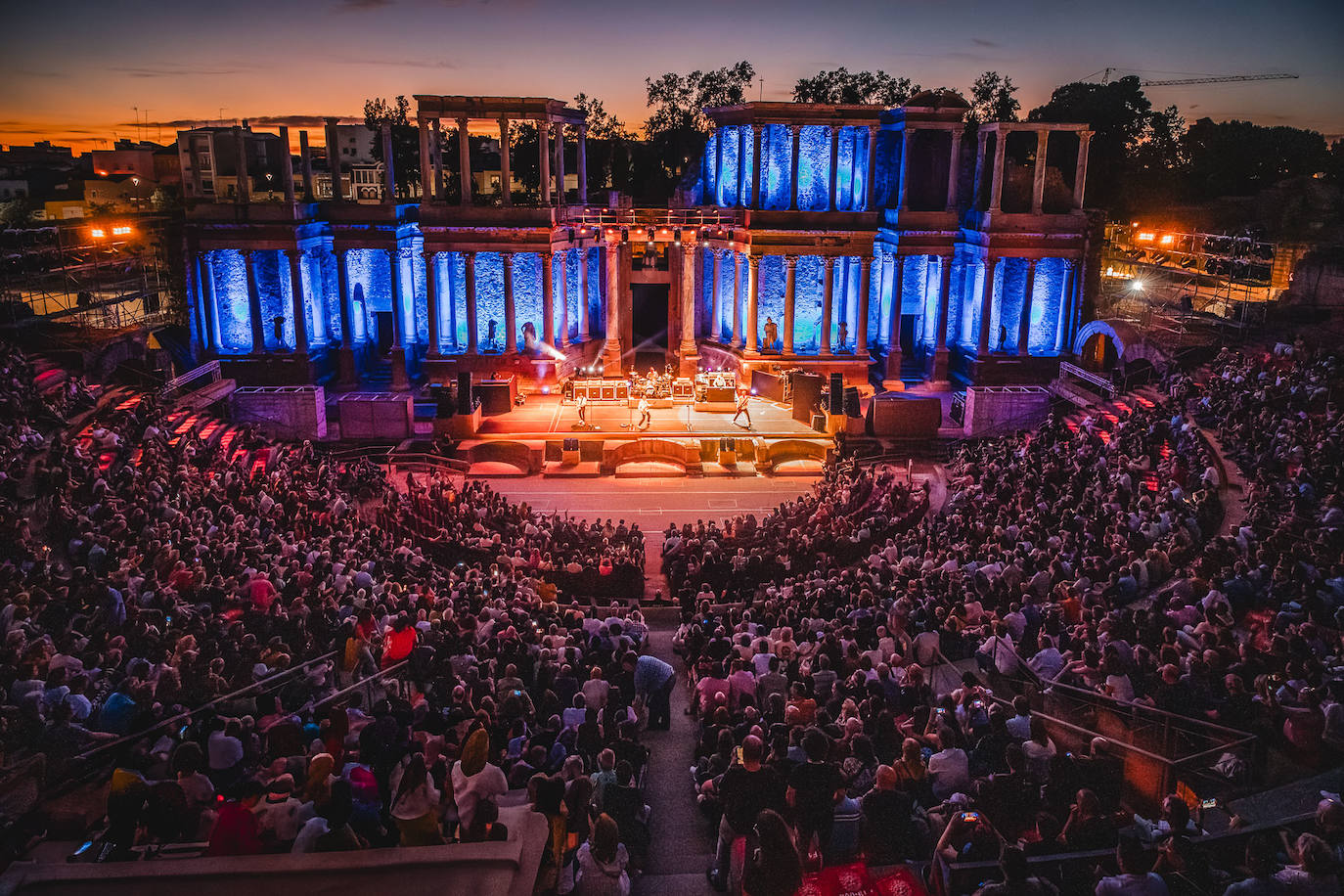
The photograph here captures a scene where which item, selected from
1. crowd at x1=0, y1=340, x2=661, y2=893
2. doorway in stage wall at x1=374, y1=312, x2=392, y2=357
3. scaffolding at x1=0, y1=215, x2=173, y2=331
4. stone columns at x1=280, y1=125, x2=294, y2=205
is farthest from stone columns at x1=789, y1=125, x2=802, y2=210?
scaffolding at x1=0, y1=215, x2=173, y2=331

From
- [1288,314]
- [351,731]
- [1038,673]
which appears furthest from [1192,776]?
[1288,314]

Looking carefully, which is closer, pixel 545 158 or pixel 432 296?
pixel 545 158

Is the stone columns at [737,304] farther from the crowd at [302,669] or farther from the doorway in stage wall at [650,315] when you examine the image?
the crowd at [302,669]

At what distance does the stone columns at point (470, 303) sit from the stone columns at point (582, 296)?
15.7ft

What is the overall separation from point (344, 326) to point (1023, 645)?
35025 mm

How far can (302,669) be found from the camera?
14.2 m

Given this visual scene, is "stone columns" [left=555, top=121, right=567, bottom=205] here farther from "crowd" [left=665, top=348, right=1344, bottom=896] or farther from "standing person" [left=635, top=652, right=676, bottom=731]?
"standing person" [left=635, top=652, right=676, bottom=731]

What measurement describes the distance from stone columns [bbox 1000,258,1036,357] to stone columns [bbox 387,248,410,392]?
2697cm

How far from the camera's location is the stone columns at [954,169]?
4128cm

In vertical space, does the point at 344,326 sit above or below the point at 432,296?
below

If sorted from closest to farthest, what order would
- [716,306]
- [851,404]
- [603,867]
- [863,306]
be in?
1. [603,867]
2. [851,404]
3. [863,306]
4. [716,306]

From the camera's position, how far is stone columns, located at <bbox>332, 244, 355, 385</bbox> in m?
42.2

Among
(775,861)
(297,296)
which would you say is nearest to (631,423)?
(297,296)

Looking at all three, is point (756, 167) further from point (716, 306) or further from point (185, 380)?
point (185, 380)
